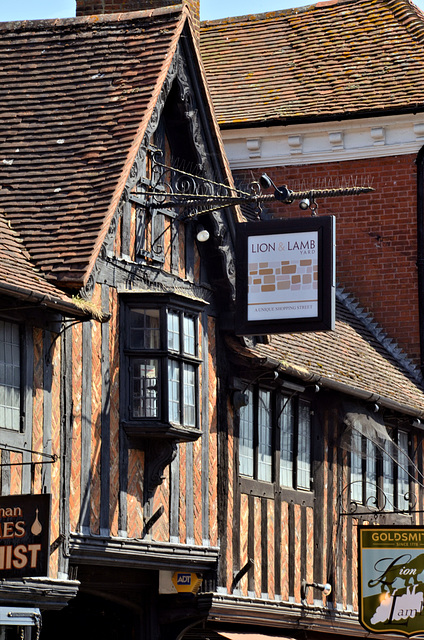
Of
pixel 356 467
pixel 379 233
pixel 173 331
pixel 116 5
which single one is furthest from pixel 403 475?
pixel 116 5

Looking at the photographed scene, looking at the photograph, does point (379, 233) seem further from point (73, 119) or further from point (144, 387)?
point (144, 387)

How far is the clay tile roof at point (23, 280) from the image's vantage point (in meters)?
14.0

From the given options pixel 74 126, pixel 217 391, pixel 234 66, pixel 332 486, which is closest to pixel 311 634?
pixel 332 486

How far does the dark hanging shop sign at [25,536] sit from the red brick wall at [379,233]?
11.9 meters

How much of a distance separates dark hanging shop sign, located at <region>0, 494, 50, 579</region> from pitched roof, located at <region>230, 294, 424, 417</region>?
5.57 metres

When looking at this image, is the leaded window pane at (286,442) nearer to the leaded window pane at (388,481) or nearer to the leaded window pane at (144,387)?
the leaded window pane at (388,481)

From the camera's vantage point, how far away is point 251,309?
17.4m

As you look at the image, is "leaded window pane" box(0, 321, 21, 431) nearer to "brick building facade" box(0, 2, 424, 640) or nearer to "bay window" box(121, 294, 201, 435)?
"brick building facade" box(0, 2, 424, 640)

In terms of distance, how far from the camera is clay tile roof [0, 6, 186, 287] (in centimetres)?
1579

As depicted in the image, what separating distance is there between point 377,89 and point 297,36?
3179 mm

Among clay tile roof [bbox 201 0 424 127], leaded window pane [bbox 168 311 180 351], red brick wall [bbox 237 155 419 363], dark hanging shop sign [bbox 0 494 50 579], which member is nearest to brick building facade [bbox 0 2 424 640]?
leaded window pane [bbox 168 311 180 351]

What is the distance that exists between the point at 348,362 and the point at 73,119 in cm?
629

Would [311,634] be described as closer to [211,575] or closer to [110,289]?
[211,575]

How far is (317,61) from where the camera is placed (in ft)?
85.1
